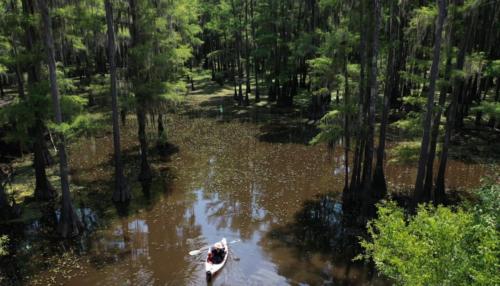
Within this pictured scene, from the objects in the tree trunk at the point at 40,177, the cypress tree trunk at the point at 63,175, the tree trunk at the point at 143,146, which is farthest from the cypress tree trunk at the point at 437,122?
the tree trunk at the point at 40,177

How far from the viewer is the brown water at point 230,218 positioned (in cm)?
1385

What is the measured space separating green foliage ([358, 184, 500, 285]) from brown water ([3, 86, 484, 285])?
18.9 ft

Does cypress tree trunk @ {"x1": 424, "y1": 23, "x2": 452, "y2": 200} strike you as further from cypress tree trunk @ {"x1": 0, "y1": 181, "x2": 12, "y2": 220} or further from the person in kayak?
cypress tree trunk @ {"x1": 0, "y1": 181, "x2": 12, "y2": 220}

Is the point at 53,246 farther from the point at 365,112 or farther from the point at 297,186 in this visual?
the point at 365,112

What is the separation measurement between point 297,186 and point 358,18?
31.2 ft

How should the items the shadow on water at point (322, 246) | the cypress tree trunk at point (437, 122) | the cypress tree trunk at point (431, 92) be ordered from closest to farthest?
the cypress tree trunk at point (431, 92) → the shadow on water at point (322, 246) → the cypress tree trunk at point (437, 122)

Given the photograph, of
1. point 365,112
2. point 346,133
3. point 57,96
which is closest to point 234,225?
point 346,133

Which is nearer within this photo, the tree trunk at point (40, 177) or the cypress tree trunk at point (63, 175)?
the cypress tree trunk at point (63, 175)

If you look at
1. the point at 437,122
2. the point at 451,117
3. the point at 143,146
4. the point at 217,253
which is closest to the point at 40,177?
the point at 143,146

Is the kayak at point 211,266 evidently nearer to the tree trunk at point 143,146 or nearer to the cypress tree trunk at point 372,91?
the cypress tree trunk at point 372,91

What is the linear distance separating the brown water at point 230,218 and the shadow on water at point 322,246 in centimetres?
4

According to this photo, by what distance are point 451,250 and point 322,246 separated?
8.60 m

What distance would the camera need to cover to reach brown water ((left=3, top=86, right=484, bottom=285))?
13852 mm

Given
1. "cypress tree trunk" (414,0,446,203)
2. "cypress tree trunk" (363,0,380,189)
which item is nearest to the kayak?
"cypress tree trunk" (363,0,380,189)
